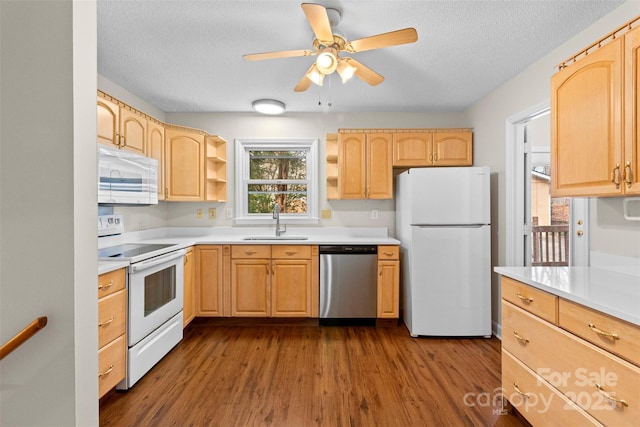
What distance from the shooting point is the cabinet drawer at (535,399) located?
130 cm

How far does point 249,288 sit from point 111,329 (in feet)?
4.51

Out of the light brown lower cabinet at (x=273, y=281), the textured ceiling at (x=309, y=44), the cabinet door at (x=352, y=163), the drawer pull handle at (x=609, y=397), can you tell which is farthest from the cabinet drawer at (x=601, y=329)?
the cabinet door at (x=352, y=163)

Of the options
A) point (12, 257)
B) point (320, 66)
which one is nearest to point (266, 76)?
point (320, 66)

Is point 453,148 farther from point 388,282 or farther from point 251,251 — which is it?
point 251,251

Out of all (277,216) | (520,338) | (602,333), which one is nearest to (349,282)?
(277,216)

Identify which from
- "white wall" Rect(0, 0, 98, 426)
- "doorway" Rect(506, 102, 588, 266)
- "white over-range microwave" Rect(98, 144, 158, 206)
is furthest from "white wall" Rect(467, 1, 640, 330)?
"white over-range microwave" Rect(98, 144, 158, 206)

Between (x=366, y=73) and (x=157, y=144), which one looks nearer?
(x=366, y=73)

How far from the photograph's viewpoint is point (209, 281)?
10.2ft

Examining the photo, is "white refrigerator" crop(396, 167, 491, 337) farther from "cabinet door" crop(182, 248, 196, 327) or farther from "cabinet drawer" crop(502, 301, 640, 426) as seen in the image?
"cabinet door" crop(182, 248, 196, 327)

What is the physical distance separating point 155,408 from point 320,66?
233 cm

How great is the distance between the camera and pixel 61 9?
93 cm

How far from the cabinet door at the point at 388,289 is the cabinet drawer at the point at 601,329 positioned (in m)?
1.77

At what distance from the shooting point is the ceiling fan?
1618mm

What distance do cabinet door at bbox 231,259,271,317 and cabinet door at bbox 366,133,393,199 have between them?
1.44m
